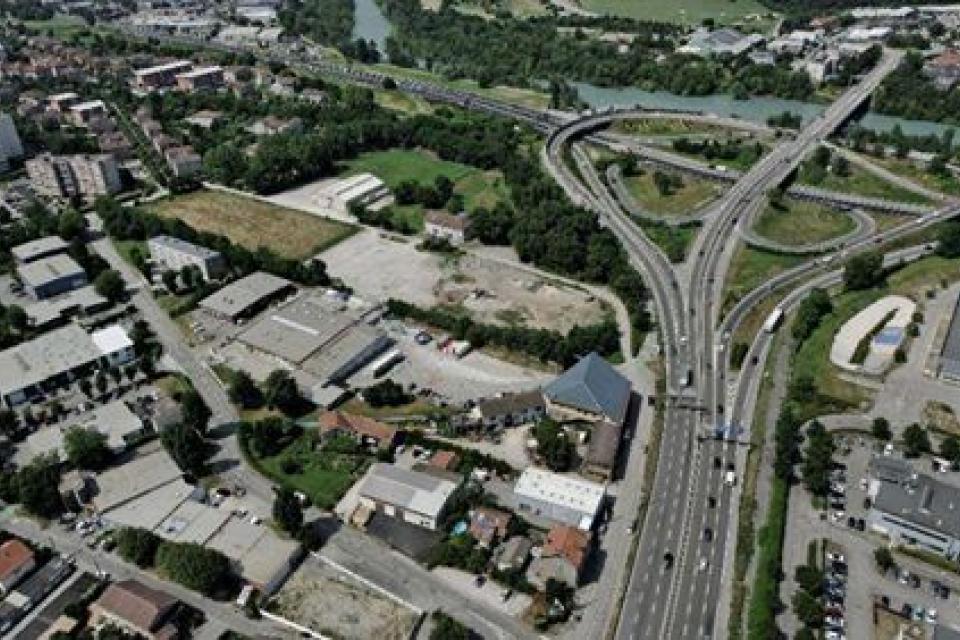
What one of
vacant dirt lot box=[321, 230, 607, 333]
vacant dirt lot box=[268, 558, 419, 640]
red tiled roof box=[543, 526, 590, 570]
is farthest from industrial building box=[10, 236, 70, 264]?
red tiled roof box=[543, 526, 590, 570]

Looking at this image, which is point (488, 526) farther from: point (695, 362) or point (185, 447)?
point (695, 362)

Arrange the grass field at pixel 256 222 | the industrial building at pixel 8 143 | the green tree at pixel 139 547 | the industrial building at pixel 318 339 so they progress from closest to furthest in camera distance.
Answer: the green tree at pixel 139 547, the industrial building at pixel 318 339, the grass field at pixel 256 222, the industrial building at pixel 8 143

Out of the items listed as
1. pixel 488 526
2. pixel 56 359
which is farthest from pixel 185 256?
pixel 488 526

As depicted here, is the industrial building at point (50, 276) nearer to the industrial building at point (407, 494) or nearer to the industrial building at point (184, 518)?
the industrial building at point (184, 518)

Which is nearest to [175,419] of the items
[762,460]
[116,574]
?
[116,574]

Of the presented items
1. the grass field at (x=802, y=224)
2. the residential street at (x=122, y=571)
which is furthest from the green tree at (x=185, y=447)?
the grass field at (x=802, y=224)

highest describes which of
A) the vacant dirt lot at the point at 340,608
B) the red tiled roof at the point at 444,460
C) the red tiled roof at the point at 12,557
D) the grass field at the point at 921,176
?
the grass field at the point at 921,176

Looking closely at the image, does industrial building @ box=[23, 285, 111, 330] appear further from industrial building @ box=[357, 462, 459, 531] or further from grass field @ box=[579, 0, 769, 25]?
grass field @ box=[579, 0, 769, 25]
